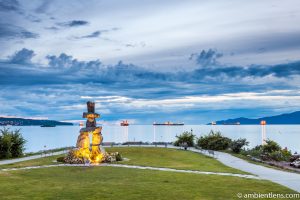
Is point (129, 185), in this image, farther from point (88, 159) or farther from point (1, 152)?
point (1, 152)

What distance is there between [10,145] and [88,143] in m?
13.3

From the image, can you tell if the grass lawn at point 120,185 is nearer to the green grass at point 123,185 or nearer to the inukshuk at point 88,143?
the green grass at point 123,185

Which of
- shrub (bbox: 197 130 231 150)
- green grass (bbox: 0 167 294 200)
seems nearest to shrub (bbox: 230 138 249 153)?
shrub (bbox: 197 130 231 150)

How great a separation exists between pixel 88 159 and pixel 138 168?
25.1ft

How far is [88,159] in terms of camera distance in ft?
133

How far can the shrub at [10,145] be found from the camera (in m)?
49.2

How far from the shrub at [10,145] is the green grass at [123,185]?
17.4m

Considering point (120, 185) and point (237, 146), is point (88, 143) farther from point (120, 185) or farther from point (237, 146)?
point (237, 146)

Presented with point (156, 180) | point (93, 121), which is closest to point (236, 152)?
point (93, 121)

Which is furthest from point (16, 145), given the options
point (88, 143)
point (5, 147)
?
point (88, 143)

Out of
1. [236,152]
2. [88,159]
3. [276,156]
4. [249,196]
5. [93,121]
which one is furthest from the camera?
[236,152]

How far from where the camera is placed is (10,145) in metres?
49.8

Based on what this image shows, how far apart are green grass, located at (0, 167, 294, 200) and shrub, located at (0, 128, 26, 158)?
17.4 meters

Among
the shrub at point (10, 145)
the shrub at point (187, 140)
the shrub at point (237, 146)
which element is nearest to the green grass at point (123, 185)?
the shrub at point (10, 145)
